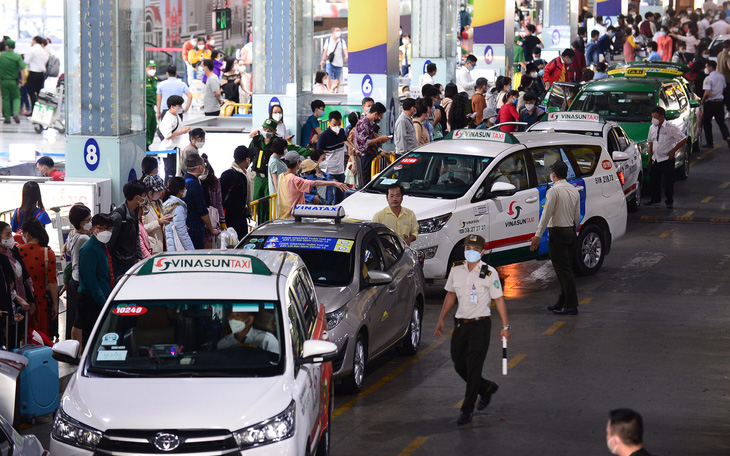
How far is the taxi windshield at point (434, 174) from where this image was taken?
15500mm

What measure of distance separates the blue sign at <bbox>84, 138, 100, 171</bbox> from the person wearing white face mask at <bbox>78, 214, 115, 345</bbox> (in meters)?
4.16

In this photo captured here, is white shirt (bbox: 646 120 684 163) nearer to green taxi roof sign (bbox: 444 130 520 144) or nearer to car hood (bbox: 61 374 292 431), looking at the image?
green taxi roof sign (bbox: 444 130 520 144)

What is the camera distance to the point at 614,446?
6066 mm

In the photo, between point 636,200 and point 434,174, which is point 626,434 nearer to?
point 434,174

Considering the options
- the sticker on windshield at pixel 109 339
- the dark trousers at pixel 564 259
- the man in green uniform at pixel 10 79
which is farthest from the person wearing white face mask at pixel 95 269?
the man in green uniform at pixel 10 79

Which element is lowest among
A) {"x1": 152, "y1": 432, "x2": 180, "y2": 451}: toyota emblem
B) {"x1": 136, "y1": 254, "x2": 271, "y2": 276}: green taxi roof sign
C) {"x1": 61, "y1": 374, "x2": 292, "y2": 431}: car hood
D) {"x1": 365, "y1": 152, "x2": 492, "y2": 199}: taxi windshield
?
{"x1": 152, "y1": 432, "x2": 180, "y2": 451}: toyota emblem

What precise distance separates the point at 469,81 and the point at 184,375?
25075mm

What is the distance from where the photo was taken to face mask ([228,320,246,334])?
8.06 meters

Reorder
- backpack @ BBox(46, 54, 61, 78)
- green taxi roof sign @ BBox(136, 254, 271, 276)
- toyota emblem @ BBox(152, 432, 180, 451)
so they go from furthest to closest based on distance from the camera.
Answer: backpack @ BBox(46, 54, 61, 78), green taxi roof sign @ BBox(136, 254, 271, 276), toyota emblem @ BBox(152, 432, 180, 451)

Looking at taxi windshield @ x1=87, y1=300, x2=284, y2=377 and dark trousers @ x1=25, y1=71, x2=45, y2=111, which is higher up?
dark trousers @ x1=25, y1=71, x2=45, y2=111

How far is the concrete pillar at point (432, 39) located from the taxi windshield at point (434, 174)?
15367 mm

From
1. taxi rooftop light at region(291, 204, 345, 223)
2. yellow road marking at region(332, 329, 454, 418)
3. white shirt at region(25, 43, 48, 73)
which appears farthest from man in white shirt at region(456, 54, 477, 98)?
taxi rooftop light at region(291, 204, 345, 223)

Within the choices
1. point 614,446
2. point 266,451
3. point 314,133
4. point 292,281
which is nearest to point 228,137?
point 314,133

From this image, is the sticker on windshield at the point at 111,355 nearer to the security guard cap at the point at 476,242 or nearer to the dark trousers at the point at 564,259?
the security guard cap at the point at 476,242
